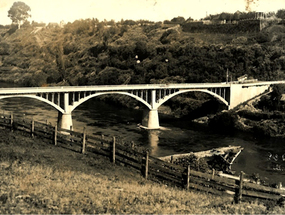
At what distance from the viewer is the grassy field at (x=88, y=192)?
12562mm

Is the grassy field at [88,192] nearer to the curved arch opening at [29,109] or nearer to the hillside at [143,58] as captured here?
the curved arch opening at [29,109]

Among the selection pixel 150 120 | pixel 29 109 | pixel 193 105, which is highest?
pixel 193 105

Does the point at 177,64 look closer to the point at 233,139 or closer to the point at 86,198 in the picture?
the point at 233,139

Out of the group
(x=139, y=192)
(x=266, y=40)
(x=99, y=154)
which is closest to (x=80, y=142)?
(x=99, y=154)

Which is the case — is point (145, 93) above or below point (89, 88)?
below

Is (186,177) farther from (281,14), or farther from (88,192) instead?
(281,14)

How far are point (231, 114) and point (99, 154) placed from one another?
47228mm

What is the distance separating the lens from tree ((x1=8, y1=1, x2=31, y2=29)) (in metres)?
179

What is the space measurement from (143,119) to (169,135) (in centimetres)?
784

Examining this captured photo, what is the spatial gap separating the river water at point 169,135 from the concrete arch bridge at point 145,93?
9.81ft

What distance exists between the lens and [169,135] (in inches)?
2135

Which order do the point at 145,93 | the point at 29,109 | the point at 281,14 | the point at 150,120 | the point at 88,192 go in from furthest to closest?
the point at 281,14 → the point at 145,93 → the point at 29,109 → the point at 150,120 → the point at 88,192

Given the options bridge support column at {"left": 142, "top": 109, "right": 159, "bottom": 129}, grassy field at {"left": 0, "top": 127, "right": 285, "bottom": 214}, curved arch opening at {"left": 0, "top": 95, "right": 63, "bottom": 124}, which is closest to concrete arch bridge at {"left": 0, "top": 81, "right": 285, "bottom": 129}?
bridge support column at {"left": 142, "top": 109, "right": 159, "bottom": 129}

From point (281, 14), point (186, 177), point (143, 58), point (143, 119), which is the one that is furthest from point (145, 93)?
point (281, 14)
